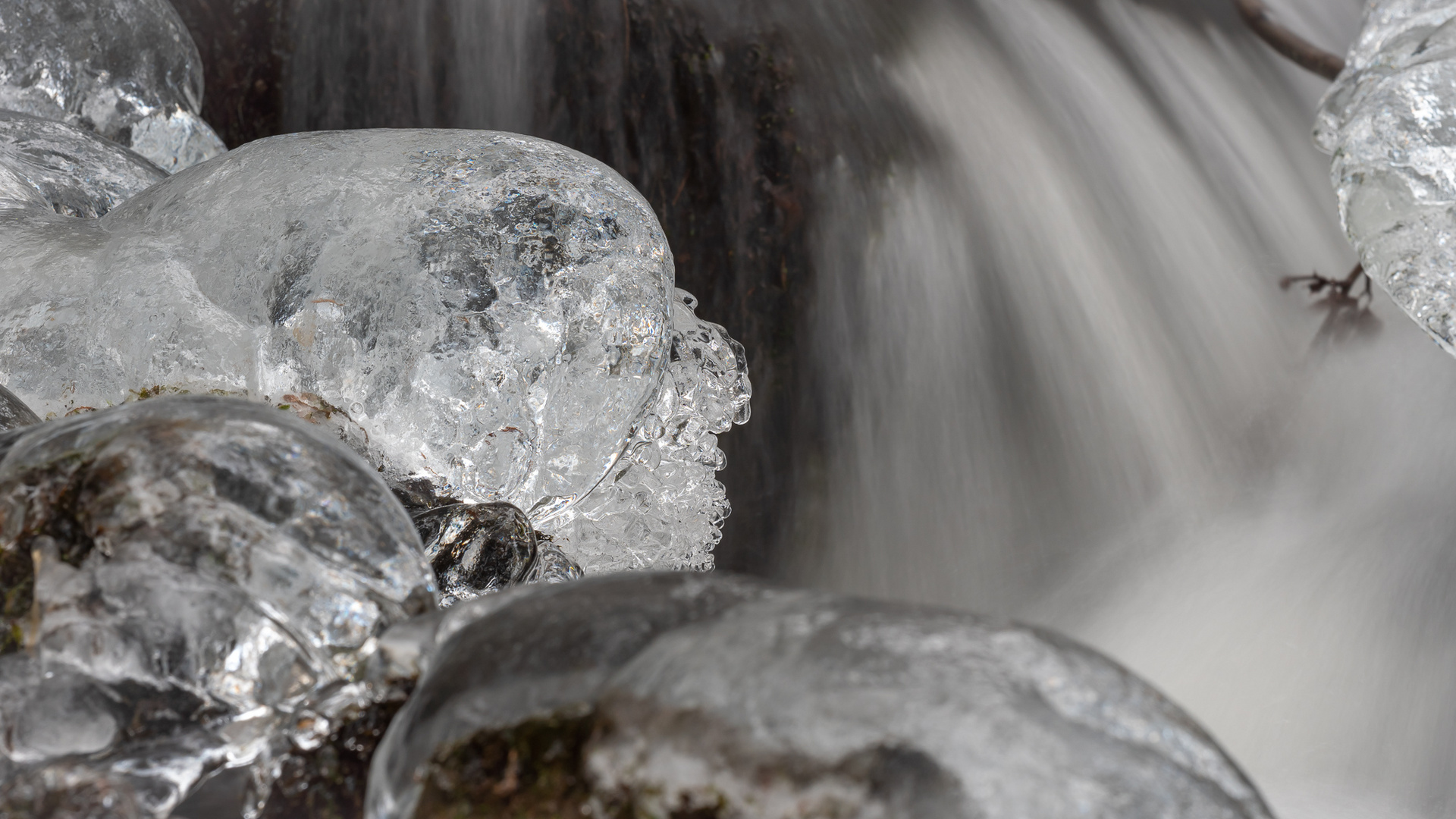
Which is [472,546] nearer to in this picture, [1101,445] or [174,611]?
[174,611]

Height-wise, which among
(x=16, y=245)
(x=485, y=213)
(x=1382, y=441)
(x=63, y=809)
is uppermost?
(x=485, y=213)

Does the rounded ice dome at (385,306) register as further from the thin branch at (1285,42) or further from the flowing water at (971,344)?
the thin branch at (1285,42)

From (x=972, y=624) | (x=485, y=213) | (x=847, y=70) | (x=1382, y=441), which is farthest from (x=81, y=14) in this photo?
(x=1382, y=441)

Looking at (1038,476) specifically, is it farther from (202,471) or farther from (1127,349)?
(202,471)

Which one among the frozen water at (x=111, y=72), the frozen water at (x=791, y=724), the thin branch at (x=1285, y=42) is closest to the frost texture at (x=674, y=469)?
the frozen water at (x=111, y=72)

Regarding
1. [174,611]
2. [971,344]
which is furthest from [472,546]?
[971,344]

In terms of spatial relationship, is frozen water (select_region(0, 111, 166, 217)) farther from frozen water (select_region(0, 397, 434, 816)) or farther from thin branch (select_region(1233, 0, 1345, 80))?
thin branch (select_region(1233, 0, 1345, 80))
